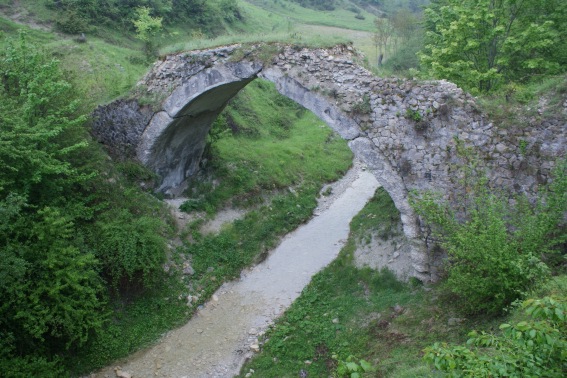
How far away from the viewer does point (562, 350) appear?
339 centimetres

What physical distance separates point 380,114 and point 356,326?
195 inches

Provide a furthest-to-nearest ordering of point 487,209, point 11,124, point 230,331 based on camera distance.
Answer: point 230,331 < point 11,124 < point 487,209

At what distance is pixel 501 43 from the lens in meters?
12.2

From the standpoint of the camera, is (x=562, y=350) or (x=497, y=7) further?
(x=497, y=7)

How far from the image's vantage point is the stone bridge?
9250 millimetres

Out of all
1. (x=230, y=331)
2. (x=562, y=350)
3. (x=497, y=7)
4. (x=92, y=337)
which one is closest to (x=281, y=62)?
(x=497, y=7)

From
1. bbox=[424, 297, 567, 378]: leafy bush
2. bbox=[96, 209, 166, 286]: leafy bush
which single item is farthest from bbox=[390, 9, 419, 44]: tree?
bbox=[424, 297, 567, 378]: leafy bush

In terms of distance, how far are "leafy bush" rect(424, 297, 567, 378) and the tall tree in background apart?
9.32 m

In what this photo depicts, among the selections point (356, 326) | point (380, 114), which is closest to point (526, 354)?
point (356, 326)

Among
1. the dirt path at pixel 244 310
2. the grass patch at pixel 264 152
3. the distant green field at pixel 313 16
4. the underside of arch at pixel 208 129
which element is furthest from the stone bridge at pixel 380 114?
the distant green field at pixel 313 16

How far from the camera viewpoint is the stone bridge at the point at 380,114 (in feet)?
30.3

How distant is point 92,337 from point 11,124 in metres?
5.18

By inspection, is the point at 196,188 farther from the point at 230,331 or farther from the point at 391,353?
the point at 391,353

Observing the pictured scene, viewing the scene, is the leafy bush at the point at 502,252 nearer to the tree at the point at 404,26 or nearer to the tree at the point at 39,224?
the tree at the point at 39,224
